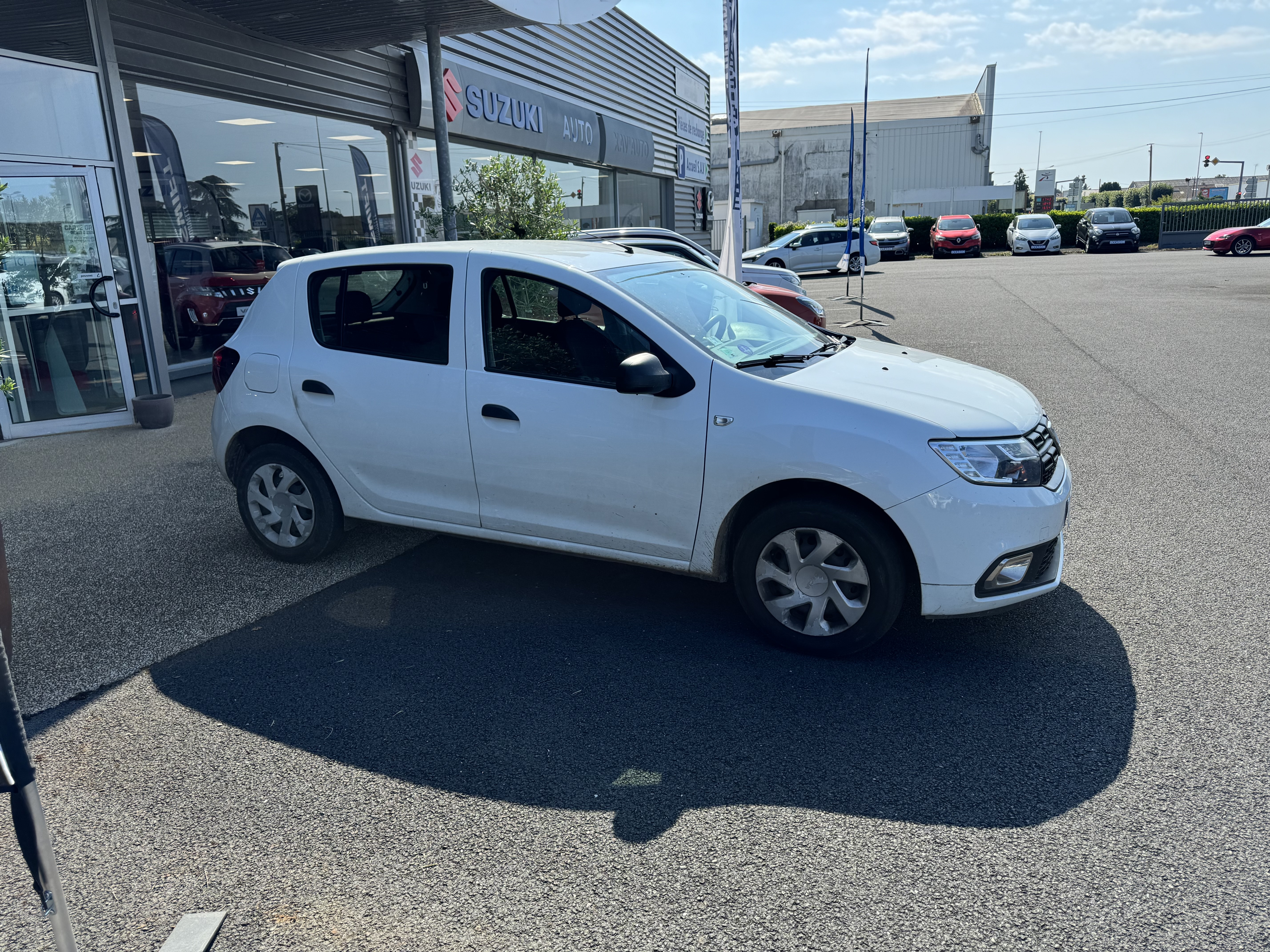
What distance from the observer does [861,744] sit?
3.31 meters

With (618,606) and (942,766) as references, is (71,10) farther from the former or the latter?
(942,766)

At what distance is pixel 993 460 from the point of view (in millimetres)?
3711

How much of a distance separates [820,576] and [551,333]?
1.66 meters

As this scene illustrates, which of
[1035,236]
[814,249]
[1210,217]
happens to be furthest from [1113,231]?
[814,249]

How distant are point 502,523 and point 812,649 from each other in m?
1.58

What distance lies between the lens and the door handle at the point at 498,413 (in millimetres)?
4359

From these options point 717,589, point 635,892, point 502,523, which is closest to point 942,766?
point 635,892

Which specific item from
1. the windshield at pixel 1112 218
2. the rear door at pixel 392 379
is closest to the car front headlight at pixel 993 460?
the rear door at pixel 392 379

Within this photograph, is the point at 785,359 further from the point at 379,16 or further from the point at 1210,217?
the point at 1210,217

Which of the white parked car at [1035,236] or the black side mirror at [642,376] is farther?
the white parked car at [1035,236]

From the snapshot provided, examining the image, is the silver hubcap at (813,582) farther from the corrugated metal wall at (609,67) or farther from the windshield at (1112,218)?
the windshield at (1112,218)

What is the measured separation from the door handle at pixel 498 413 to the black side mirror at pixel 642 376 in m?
0.64

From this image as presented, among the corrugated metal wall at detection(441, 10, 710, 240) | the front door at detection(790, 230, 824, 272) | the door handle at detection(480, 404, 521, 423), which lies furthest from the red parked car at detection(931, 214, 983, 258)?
the door handle at detection(480, 404, 521, 423)

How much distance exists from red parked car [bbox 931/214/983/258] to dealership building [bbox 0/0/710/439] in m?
21.8
